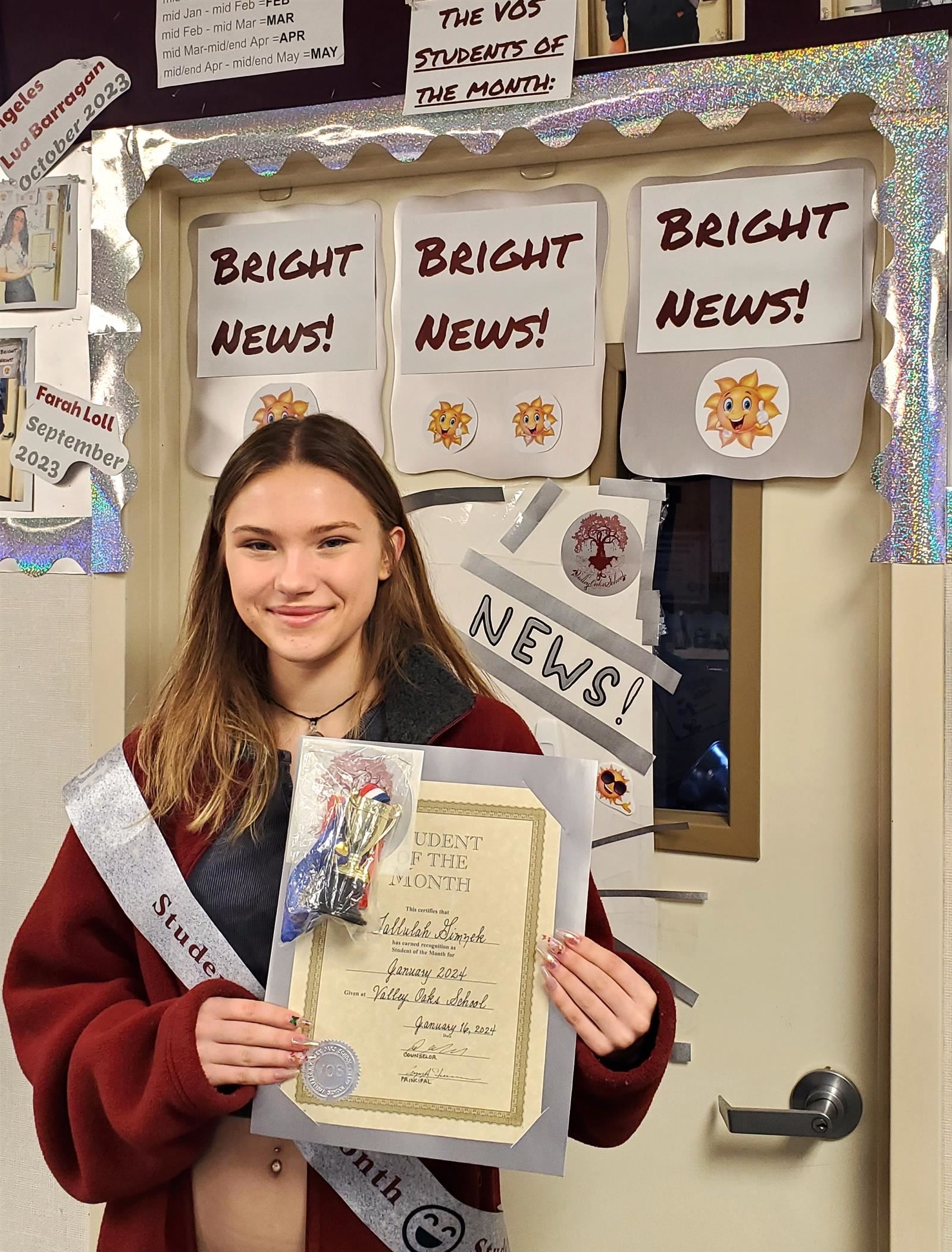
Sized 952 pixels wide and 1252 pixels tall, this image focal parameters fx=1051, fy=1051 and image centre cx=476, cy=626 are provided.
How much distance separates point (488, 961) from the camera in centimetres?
87

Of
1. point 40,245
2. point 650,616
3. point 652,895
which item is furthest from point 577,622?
point 40,245

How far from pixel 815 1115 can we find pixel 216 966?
787 mm

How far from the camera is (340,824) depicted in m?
0.89

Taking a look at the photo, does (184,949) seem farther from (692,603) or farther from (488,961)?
(692,603)

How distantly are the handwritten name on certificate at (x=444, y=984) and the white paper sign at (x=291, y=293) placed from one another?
82 centimetres

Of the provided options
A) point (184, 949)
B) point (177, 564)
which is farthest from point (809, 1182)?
point (177, 564)

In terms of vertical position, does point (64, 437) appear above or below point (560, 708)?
above

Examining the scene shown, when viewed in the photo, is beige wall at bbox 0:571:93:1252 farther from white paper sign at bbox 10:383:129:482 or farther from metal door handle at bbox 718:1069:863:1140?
metal door handle at bbox 718:1069:863:1140

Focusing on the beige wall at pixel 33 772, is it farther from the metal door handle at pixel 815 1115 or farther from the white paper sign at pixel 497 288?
the metal door handle at pixel 815 1115

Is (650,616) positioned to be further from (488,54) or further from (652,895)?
(488,54)

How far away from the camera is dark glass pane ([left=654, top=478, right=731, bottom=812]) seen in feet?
4.50

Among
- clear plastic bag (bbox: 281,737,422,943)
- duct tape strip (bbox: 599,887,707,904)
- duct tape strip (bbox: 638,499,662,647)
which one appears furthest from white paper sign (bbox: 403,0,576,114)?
duct tape strip (bbox: 599,887,707,904)

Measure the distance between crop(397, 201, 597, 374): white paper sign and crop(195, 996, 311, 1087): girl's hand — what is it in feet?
2.93

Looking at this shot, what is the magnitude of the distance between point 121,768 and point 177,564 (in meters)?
0.60
